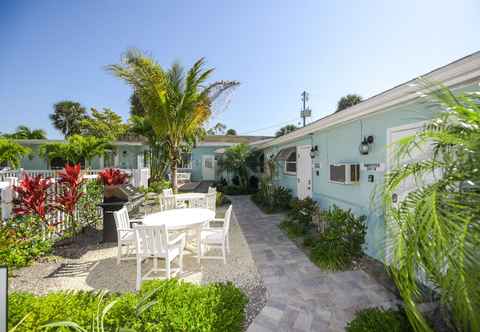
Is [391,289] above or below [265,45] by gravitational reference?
below

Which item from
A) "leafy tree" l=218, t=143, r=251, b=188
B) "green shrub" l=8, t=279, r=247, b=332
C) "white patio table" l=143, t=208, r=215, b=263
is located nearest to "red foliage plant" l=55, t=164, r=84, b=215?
"white patio table" l=143, t=208, r=215, b=263

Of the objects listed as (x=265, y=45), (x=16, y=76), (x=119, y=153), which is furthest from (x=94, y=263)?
(x=119, y=153)

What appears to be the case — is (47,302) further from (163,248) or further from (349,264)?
(349,264)

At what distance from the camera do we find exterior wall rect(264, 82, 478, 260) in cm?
363

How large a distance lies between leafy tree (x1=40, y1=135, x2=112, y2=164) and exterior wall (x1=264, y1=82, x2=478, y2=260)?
1426 centimetres

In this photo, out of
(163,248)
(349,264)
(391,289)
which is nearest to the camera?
(391,289)

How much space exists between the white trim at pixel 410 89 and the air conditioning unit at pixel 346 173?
3.61ft

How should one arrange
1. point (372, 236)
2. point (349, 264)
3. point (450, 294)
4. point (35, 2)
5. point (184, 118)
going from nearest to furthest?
point (450, 294)
point (349, 264)
point (372, 236)
point (35, 2)
point (184, 118)

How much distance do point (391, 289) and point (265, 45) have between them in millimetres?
8871

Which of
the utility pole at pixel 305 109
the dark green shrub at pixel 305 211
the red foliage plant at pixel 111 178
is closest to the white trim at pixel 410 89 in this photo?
the dark green shrub at pixel 305 211

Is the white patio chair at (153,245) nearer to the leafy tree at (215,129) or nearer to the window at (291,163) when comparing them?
the window at (291,163)

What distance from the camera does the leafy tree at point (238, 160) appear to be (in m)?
13.1

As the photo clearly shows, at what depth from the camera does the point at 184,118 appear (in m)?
7.91

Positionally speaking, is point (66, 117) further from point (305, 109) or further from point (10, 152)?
point (305, 109)
